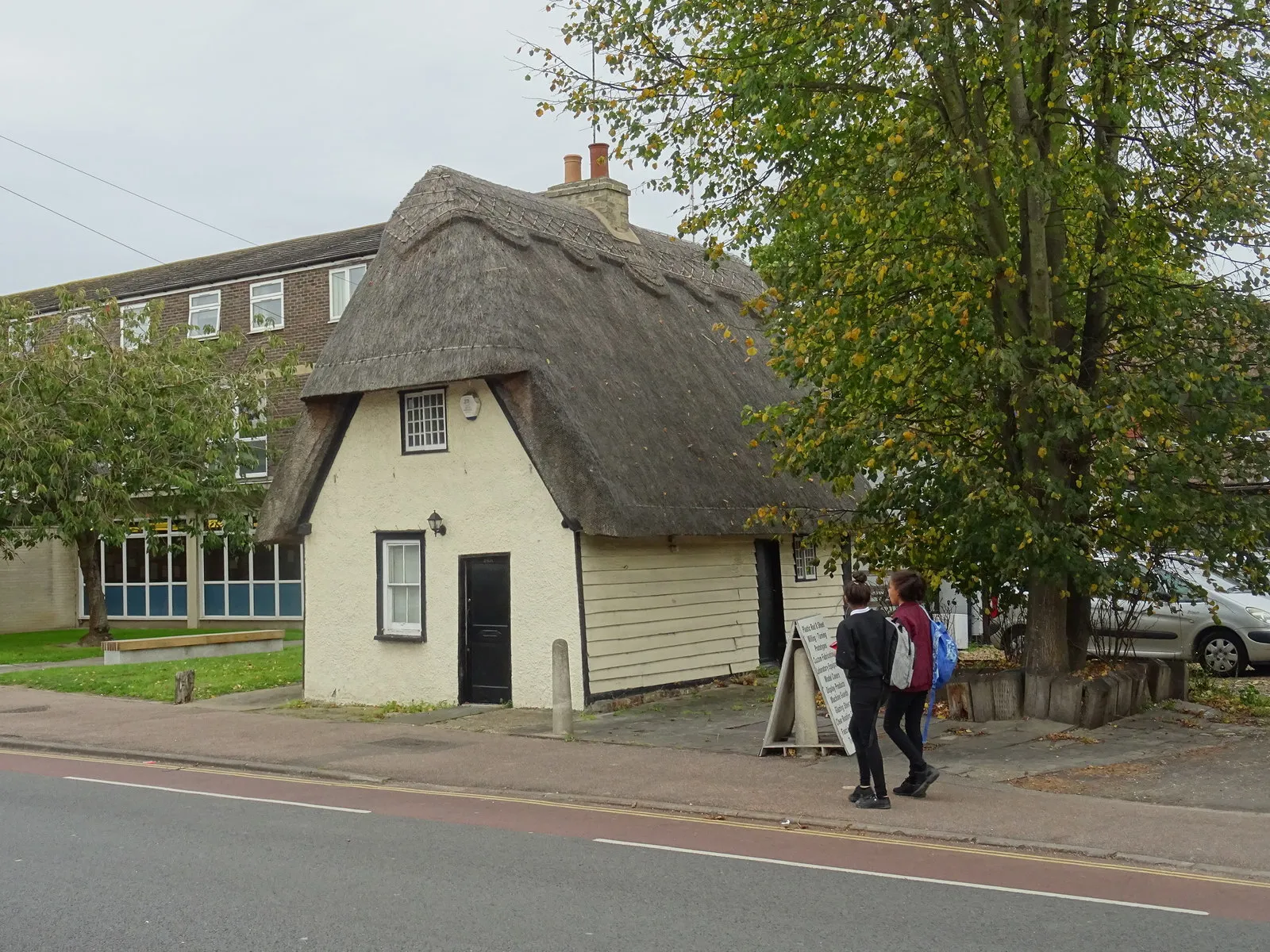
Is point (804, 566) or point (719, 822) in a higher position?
point (804, 566)

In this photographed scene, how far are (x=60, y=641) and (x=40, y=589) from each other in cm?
605

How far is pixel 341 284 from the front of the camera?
109ft

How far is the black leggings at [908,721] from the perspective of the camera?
10703mm

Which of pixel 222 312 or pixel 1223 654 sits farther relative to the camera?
pixel 222 312

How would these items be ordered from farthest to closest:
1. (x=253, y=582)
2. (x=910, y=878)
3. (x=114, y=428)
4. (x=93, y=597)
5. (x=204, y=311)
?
(x=204, y=311), (x=253, y=582), (x=93, y=597), (x=114, y=428), (x=910, y=878)

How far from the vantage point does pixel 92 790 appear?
12328mm

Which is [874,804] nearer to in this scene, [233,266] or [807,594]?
[807,594]

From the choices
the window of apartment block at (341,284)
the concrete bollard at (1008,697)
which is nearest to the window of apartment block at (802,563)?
the concrete bollard at (1008,697)

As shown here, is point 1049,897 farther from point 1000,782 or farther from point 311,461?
point 311,461

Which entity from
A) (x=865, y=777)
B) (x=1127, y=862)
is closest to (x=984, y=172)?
(x=865, y=777)

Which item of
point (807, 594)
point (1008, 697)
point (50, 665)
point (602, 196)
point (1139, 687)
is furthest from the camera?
point (50, 665)

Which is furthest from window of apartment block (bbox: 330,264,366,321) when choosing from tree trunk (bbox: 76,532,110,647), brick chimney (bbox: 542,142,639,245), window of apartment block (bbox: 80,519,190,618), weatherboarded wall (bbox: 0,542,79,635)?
weatherboarded wall (bbox: 0,542,79,635)

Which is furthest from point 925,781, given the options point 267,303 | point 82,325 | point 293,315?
point 267,303

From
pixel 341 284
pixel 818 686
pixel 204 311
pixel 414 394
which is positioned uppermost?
pixel 341 284
